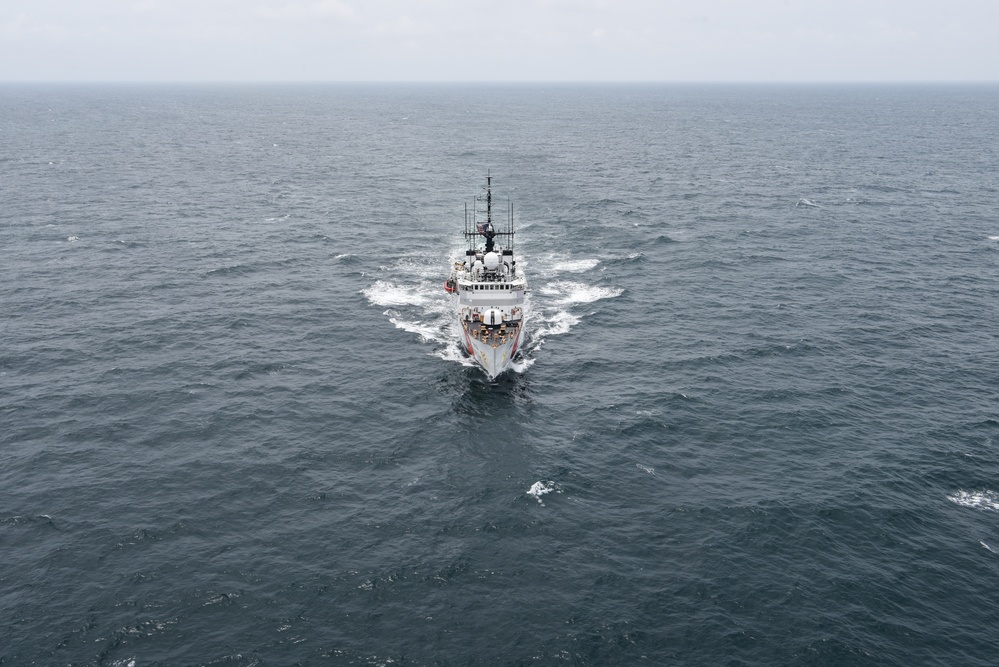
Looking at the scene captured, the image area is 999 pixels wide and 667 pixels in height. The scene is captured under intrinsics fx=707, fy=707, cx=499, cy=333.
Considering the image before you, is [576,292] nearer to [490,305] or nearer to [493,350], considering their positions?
[490,305]

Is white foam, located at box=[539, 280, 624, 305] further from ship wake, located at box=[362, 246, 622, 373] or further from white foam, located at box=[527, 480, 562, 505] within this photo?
white foam, located at box=[527, 480, 562, 505]

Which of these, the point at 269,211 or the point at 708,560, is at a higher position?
the point at 269,211

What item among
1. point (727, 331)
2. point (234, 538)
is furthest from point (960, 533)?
point (234, 538)

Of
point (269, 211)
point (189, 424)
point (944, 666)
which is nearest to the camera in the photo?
point (944, 666)

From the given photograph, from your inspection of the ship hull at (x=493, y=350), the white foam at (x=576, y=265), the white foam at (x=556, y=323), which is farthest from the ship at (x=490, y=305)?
the white foam at (x=576, y=265)

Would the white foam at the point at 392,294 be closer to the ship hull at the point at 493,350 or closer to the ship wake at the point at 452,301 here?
the ship wake at the point at 452,301

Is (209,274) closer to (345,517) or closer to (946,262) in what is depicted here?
(345,517)
